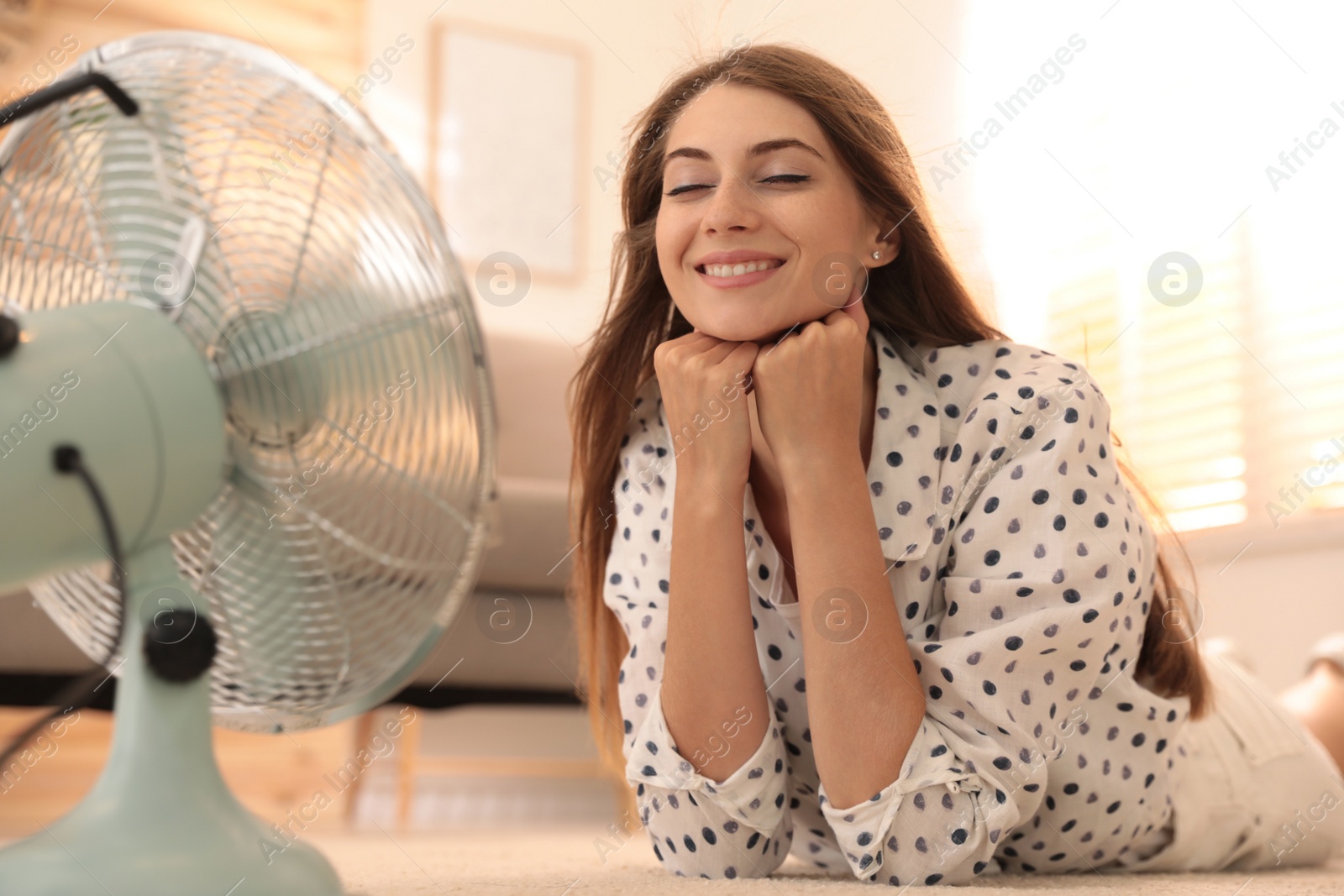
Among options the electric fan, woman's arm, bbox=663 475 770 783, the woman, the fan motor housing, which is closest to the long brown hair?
the woman

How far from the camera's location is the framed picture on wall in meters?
3.51

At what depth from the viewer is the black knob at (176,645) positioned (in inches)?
22.0

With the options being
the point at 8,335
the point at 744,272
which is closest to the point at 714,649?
the point at 744,272

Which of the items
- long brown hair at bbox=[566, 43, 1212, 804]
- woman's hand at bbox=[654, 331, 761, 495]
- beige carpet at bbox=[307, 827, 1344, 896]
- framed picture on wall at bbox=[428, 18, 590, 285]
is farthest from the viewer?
framed picture on wall at bbox=[428, 18, 590, 285]

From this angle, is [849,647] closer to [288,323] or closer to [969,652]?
[969,652]

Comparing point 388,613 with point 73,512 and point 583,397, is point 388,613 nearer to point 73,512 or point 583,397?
point 73,512

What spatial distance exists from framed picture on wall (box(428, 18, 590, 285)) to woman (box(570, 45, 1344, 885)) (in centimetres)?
241

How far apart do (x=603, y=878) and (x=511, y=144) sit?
302 centimetres

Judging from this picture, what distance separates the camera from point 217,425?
0.58 m

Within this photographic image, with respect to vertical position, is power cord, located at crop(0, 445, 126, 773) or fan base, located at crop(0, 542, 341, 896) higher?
power cord, located at crop(0, 445, 126, 773)

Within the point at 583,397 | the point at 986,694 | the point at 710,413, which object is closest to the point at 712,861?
the point at 986,694

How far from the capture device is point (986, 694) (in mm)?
868

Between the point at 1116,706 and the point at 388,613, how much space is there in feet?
2.26

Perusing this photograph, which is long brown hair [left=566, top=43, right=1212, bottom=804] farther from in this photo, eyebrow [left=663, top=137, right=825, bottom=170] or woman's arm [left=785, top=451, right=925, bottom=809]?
woman's arm [left=785, top=451, right=925, bottom=809]
